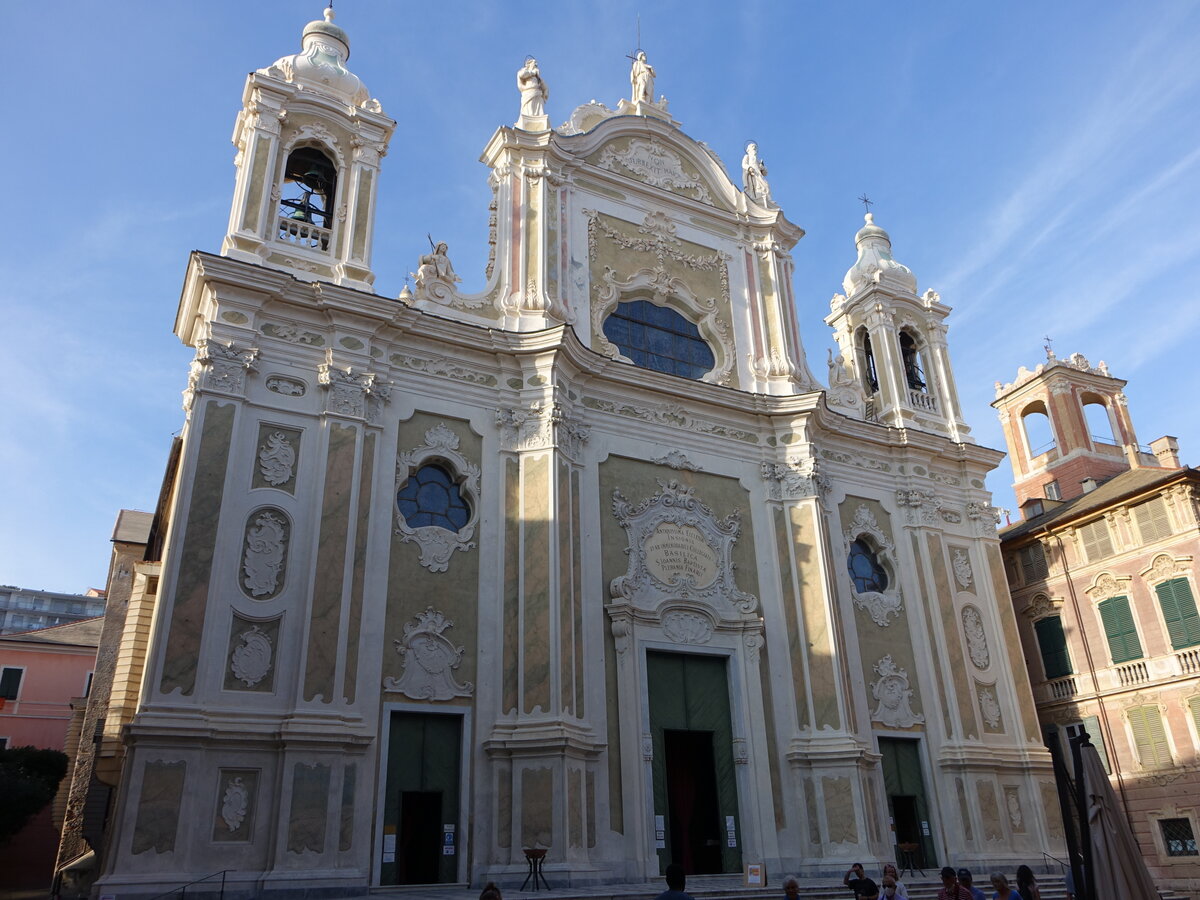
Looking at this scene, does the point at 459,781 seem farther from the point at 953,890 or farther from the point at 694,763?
the point at 953,890

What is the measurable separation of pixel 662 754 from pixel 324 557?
6146 mm

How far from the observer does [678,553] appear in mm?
16938

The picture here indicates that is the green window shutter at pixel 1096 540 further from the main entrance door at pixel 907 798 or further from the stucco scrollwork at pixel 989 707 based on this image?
the main entrance door at pixel 907 798

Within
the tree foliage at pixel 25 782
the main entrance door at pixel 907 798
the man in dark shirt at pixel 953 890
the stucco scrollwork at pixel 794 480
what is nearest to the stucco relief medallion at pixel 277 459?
the stucco scrollwork at pixel 794 480

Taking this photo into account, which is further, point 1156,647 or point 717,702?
point 1156,647

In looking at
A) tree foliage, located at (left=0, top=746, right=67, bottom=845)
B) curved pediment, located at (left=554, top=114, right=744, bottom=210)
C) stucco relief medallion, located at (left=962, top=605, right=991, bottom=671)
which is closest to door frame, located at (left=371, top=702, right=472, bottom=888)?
stucco relief medallion, located at (left=962, top=605, right=991, bottom=671)

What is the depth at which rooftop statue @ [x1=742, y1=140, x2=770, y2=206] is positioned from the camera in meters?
21.8

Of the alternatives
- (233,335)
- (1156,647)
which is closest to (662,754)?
(233,335)

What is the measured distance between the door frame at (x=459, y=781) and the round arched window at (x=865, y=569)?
28.7ft

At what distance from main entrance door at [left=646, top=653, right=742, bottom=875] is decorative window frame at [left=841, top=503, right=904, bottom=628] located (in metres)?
3.84

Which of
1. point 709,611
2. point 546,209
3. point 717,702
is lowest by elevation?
point 717,702

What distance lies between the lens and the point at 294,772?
1234 centimetres

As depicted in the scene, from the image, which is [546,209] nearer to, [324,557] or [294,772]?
[324,557]

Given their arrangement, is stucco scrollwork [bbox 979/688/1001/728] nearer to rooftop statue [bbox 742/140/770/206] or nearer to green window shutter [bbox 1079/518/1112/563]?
green window shutter [bbox 1079/518/1112/563]
